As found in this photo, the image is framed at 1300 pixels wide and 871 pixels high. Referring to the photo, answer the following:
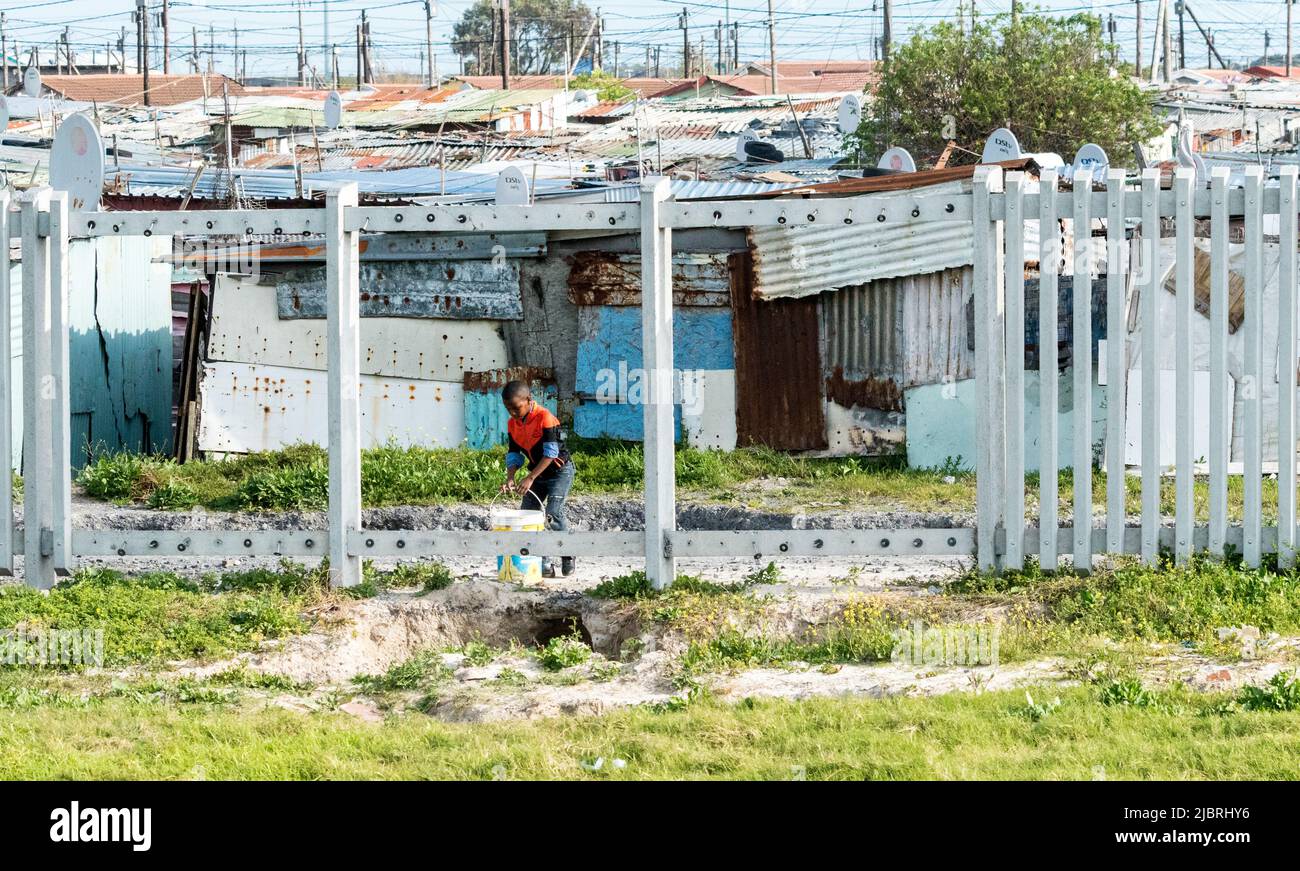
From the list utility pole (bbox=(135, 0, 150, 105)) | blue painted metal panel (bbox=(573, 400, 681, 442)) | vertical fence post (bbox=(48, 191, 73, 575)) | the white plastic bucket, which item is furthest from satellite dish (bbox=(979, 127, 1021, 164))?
utility pole (bbox=(135, 0, 150, 105))

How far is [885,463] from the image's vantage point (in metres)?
13.1

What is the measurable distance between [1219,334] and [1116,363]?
20.4 inches

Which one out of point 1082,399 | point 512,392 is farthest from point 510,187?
point 1082,399

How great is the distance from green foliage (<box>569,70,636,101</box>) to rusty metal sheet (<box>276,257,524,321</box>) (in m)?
33.2

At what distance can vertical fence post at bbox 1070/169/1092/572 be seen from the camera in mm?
7426

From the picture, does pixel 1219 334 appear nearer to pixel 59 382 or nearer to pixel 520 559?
pixel 520 559

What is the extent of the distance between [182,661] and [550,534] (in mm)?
1831

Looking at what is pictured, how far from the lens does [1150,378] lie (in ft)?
24.2

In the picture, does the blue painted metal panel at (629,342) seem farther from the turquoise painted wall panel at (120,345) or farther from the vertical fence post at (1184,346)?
the vertical fence post at (1184,346)

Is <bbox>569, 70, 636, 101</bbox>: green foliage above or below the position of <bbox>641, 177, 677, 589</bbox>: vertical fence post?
above

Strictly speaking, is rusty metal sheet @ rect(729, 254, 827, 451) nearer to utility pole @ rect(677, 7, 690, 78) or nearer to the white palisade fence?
the white palisade fence

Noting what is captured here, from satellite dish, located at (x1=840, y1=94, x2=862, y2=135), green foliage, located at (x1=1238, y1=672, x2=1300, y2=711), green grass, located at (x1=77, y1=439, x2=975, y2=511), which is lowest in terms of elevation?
green foliage, located at (x1=1238, y1=672, x2=1300, y2=711)

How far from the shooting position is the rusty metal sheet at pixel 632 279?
13.5 meters

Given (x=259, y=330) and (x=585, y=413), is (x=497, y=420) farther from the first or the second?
(x=259, y=330)
